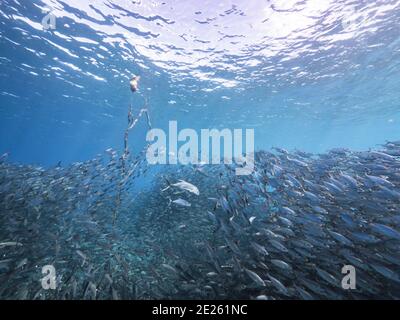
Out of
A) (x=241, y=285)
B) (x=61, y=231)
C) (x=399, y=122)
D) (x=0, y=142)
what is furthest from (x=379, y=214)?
(x=0, y=142)

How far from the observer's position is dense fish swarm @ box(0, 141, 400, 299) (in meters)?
6.05

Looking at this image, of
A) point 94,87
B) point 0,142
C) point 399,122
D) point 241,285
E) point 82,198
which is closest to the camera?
point 241,285

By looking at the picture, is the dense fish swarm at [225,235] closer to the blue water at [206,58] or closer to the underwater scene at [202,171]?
the underwater scene at [202,171]

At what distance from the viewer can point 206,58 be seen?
2053 cm

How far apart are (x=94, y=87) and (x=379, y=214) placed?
29005mm

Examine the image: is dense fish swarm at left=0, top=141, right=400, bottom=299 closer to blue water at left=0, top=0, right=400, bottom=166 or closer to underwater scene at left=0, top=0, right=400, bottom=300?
underwater scene at left=0, top=0, right=400, bottom=300

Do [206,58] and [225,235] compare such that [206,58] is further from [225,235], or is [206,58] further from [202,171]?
[225,235]

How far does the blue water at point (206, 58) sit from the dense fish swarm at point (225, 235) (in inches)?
216

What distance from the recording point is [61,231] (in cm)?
933

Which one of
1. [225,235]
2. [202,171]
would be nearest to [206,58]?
[202,171]

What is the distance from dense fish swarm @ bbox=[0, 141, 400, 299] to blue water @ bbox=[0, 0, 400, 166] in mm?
5488

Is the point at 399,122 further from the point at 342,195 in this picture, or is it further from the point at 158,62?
the point at 342,195

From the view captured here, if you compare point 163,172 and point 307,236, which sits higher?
point 163,172

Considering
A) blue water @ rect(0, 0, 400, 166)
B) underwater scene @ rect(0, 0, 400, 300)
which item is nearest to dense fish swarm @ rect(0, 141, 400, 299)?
underwater scene @ rect(0, 0, 400, 300)
